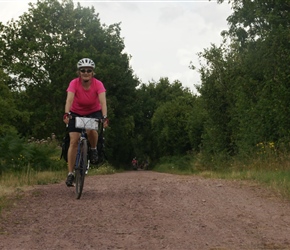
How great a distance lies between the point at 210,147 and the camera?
→ 35406 mm

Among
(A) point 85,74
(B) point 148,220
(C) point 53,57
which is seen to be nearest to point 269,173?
(A) point 85,74

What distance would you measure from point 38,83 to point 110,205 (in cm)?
3472

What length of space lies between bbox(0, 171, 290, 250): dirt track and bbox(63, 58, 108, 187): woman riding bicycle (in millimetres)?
1005

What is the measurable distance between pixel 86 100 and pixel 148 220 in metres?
3.16

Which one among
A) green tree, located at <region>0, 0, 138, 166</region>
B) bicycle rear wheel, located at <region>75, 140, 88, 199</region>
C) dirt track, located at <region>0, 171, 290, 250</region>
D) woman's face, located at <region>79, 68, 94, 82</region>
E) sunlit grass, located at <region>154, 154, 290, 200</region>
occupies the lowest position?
dirt track, located at <region>0, 171, 290, 250</region>

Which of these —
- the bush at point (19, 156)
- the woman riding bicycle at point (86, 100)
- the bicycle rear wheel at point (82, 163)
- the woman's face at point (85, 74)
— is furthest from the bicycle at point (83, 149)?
the bush at point (19, 156)

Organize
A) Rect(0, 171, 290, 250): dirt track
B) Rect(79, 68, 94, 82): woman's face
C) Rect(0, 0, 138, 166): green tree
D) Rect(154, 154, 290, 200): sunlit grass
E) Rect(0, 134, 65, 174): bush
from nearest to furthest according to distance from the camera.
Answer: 1. Rect(0, 171, 290, 250): dirt track
2. Rect(79, 68, 94, 82): woman's face
3. Rect(154, 154, 290, 200): sunlit grass
4. Rect(0, 134, 65, 174): bush
5. Rect(0, 0, 138, 166): green tree

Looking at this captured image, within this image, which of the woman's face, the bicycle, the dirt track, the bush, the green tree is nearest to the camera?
the dirt track

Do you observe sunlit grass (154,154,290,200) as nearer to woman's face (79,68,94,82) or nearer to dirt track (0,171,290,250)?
dirt track (0,171,290,250)

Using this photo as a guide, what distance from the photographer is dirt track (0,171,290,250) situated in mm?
5074

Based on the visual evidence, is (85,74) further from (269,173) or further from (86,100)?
(269,173)

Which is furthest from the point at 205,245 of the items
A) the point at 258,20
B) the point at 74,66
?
the point at 74,66

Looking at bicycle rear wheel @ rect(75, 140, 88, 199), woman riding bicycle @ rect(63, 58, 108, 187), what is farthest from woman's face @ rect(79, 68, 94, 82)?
bicycle rear wheel @ rect(75, 140, 88, 199)

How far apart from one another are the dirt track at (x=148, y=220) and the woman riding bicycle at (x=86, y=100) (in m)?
1.00
